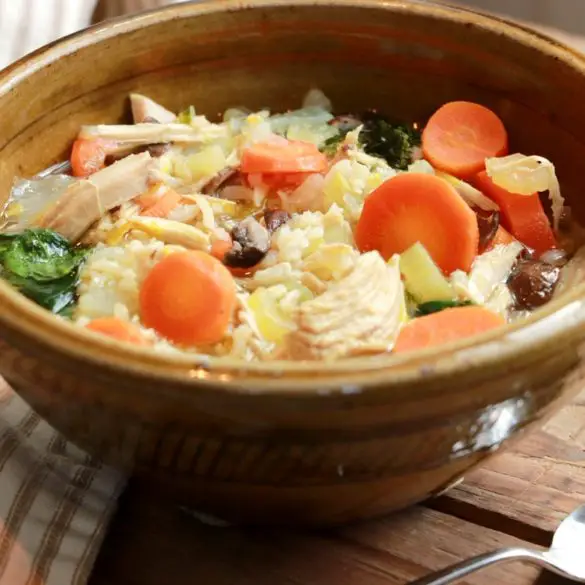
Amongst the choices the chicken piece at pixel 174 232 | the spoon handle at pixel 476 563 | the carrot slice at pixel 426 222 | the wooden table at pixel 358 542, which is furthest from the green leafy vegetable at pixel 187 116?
the spoon handle at pixel 476 563

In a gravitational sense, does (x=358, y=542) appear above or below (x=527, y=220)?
below

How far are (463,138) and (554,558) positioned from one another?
2.38ft

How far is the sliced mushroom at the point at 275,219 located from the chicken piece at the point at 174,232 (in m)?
0.10

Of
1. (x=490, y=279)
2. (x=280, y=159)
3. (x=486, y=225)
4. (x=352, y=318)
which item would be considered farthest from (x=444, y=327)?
(x=280, y=159)

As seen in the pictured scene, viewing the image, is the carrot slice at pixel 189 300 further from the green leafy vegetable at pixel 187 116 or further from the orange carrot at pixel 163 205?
the green leafy vegetable at pixel 187 116

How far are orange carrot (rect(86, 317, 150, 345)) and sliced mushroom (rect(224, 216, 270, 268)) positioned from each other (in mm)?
224

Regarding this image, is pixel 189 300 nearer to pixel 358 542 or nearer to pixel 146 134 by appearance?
pixel 358 542

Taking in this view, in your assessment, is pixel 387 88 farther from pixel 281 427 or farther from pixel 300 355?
pixel 281 427

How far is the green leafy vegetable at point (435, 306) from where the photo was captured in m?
1.08

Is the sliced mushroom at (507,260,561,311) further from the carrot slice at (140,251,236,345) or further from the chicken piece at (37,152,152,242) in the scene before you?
the chicken piece at (37,152,152,242)

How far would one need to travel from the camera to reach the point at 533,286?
1.17 metres

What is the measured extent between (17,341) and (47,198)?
576 millimetres

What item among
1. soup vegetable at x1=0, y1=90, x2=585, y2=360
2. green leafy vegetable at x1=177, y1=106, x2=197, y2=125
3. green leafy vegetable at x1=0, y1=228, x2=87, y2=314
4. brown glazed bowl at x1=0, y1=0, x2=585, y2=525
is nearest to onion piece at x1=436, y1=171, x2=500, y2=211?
soup vegetable at x1=0, y1=90, x2=585, y2=360

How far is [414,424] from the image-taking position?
78cm
